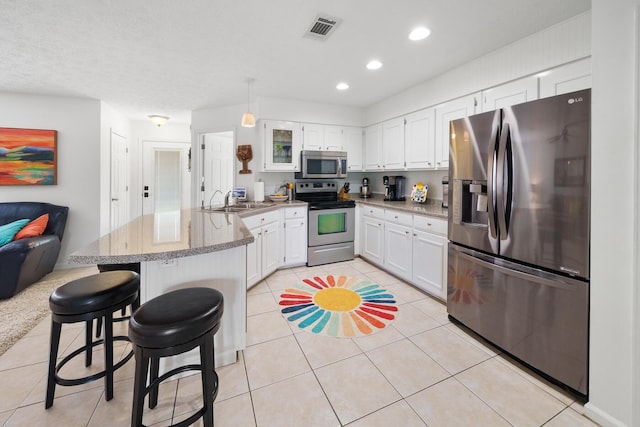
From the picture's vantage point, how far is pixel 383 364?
1916 mm

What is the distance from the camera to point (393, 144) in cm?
395

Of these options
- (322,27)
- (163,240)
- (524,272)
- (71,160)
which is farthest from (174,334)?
(71,160)

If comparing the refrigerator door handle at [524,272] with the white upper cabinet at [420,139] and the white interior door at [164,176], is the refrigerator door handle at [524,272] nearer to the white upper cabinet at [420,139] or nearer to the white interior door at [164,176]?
the white upper cabinet at [420,139]

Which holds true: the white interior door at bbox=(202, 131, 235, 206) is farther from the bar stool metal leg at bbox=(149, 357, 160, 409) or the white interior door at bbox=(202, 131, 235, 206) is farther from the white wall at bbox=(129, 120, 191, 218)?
the bar stool metal leg at bbox=(149, 357, 160, 409)

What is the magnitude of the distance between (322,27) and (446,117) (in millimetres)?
1697

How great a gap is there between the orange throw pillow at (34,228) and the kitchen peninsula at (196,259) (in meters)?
2.39

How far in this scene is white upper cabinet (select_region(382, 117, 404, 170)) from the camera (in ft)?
12.4

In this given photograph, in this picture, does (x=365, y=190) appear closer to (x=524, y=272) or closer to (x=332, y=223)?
(x=332, y=223)

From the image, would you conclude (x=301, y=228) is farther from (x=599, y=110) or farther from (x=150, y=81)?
(x=599, y=110)

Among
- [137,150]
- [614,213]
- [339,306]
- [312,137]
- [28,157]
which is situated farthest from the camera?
[137,150]

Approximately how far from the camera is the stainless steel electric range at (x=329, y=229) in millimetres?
3955

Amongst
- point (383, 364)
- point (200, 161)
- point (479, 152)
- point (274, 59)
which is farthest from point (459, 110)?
point (200, 161)

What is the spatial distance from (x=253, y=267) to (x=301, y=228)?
39.6 inches

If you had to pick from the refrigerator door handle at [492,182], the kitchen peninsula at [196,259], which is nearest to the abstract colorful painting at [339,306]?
the kitchen peninsula at [196,259]
